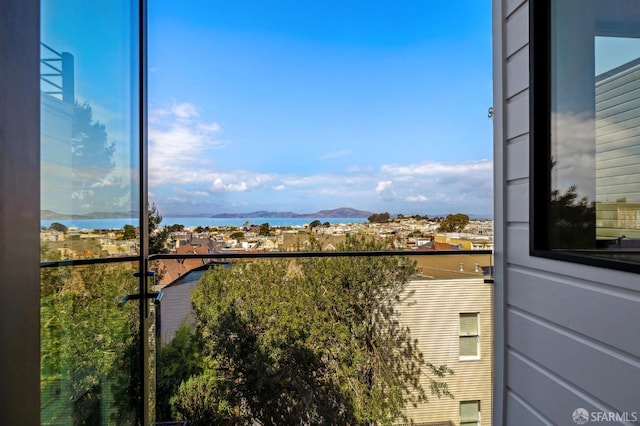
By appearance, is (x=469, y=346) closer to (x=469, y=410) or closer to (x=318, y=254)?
(x=469, y=410)

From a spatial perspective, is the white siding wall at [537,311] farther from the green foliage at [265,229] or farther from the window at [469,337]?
the green foliage at [265,229]

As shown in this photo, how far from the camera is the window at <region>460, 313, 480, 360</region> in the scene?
1977 mm

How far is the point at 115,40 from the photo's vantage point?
1174 mm

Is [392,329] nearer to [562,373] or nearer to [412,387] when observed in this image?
[412,387]

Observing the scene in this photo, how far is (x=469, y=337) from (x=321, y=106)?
9.16ft

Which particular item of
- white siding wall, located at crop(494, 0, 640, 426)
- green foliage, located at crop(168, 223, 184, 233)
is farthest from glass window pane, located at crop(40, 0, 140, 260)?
white siding wall, located at crop(494, 0, 640, 426)

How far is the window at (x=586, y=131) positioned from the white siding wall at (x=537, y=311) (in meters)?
0.05

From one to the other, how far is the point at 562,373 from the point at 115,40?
6.06ft

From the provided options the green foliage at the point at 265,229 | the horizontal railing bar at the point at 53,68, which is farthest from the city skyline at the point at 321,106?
the horizontal railing bar at the point at 53,68

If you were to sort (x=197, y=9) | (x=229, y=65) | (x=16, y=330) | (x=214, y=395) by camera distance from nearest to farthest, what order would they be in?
(x=16, y=330), (x=214, y=395), (x=197, y=9), (x=229, y=65)

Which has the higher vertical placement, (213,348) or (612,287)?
(612,287)

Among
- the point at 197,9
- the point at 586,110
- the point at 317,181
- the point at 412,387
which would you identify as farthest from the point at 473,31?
the point at 412,387

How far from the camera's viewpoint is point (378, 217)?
118 inches

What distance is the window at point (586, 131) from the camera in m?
0.85
